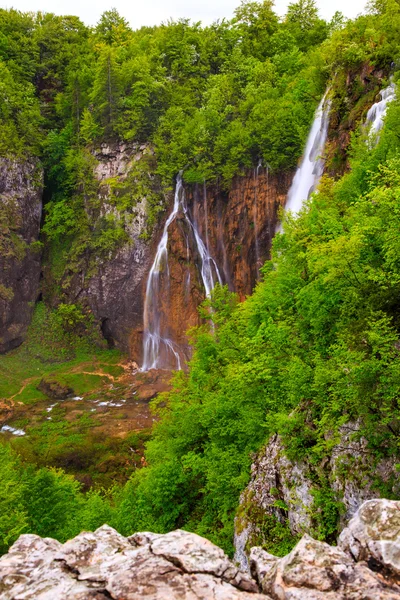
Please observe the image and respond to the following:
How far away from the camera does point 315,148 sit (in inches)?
910

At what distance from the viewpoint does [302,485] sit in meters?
7.29

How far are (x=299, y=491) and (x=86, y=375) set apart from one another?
24098 mm

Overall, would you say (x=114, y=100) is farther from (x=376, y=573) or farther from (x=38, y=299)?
(x=376, y=573)

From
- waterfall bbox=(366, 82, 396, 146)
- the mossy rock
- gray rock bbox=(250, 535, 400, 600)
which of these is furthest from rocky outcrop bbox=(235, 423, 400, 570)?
the mossy rock

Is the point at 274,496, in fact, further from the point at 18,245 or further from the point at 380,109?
the point at 18,245

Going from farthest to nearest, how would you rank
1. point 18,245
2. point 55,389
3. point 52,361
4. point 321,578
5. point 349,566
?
point 18,245 → point 52,361 → point 55,389 → point 349,566 → point 321,578

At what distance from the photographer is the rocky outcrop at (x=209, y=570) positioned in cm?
382

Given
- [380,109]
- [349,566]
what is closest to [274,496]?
[349,566]

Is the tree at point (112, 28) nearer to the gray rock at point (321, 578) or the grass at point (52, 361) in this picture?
the grass at point (52, 361)

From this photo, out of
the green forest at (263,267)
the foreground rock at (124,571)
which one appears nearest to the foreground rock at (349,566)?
the foreground rock at (124,571)

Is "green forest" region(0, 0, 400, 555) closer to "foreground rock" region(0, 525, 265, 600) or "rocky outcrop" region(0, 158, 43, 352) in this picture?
"rocky outcrop" region(0, 158, 43, 352)

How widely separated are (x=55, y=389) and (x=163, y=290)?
33.7ft

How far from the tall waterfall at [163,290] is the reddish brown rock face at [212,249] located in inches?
8.5

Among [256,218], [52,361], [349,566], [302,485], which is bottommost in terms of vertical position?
[302,485]
